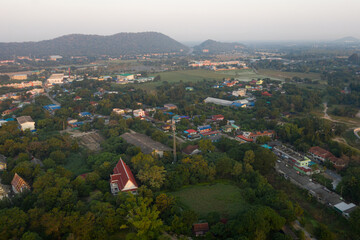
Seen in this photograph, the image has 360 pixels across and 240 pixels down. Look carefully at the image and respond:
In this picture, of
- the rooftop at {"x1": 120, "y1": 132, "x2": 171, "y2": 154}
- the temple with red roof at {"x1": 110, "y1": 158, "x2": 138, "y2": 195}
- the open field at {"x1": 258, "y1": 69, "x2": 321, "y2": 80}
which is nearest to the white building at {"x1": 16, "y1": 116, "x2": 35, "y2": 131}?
the rooftop at {"x1": 120, "y1": 132, "x2": 171, "y2": 154}

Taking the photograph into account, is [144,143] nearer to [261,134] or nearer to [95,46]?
[261,134]

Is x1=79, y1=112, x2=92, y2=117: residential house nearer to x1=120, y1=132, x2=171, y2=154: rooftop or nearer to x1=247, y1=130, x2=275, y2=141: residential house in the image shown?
x1=120, y1=132, x2=171, y2=154: rooftop

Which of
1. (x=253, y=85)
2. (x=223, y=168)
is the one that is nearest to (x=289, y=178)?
(x=223, y=168)

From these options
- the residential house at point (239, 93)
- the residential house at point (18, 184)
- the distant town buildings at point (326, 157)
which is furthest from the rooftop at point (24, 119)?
the residential house at point (239, 93)

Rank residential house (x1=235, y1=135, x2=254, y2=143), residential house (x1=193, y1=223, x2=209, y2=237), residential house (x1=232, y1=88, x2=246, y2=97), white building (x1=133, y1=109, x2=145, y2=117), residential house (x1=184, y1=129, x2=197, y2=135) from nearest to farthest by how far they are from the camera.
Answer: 1. residential house (x1=193, y1=223, x2=209, y2=237)
2. residential house (x1=235, y1=135, x2=254, y2=143)
3. residential house (x1=184, y1=129, x2=197, y2=135)
4. white building (x1=133, y1=109, x2=145, y2=117)
5. residential house (x1=232, y1=88, x2=246, y2=97)

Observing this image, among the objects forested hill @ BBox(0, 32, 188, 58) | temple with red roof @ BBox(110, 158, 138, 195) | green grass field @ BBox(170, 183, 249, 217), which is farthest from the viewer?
forested hill @ BBox(0, 32, 188, 58)

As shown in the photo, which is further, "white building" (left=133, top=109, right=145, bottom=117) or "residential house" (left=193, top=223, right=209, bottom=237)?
"white building" (left=133, top=109, right=145, bottom=117)

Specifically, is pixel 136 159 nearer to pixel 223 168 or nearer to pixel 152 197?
pixel 152 197
